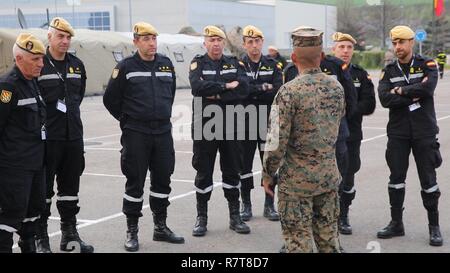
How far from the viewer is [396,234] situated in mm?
6965

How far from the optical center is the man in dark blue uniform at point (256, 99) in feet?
25.3

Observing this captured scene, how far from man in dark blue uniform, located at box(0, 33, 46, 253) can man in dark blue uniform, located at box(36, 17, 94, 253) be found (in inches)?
23.6

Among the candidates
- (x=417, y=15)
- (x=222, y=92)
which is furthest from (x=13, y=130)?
(x=417, y=15)

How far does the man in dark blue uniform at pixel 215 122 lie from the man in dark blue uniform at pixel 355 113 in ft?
3.62

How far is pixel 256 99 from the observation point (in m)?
7.80

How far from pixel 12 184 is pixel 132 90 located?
1779 mm

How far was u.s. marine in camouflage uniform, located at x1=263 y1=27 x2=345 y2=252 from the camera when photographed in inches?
175

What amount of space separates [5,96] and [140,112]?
1.60 meters

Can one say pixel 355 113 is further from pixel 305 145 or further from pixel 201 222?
pixel 305 145

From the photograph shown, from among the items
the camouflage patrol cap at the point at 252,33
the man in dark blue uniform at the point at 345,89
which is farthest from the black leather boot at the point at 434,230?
the camouflage patrol cap at the point at 252,33

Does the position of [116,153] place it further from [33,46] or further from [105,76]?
[105,76]

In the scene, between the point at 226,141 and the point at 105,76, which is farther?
the point at 105,76

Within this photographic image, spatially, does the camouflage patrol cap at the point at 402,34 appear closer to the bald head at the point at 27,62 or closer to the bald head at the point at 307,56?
the bald head at the point at 307,56

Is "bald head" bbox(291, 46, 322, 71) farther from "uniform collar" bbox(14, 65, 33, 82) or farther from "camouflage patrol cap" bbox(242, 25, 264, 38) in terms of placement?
"camouflage patrol cap" bbox(242, 25, 264, 38)
